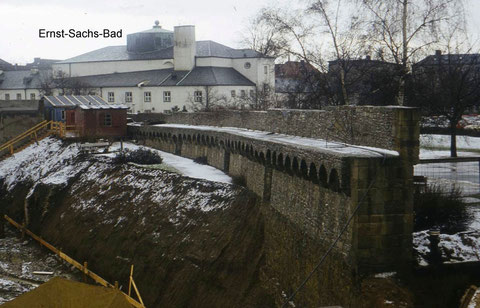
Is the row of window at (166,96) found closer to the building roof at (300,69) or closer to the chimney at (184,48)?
the chimney at (184,48)

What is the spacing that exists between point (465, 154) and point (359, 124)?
58.4ft

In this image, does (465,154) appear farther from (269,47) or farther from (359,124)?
(359,124)

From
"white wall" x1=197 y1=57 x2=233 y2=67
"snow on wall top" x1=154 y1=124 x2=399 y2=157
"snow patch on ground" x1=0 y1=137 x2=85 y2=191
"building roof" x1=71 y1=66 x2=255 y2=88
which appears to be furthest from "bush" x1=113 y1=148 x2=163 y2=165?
"white wall" x1=197 y1=57 x2=233 y2=67

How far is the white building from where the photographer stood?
6875 cm

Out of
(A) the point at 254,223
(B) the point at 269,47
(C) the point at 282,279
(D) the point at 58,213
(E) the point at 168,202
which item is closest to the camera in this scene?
(C) the point at 282,279

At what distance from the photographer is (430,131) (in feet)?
132

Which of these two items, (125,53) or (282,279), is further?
(125,53)

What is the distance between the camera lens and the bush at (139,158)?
3631 centimetres

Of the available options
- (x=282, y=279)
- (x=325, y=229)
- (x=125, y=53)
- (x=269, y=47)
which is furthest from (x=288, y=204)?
(x=125, y=53)

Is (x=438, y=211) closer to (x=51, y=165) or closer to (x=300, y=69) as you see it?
(x=300, y=69)

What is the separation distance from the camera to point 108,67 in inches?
3039

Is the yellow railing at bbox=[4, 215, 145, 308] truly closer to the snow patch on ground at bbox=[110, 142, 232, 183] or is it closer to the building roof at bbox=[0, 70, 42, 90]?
the snow patch on ground at bbox=[110, 142, 232, 183]

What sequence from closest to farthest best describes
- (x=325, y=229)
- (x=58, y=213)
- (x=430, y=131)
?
(x=325, y=229), (x=58, y=213), (x=430, y=131)

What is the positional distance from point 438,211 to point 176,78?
177 ft
